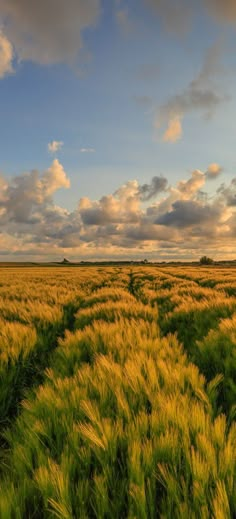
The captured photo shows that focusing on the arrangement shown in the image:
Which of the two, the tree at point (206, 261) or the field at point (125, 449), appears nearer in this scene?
the field at point (125, 449)

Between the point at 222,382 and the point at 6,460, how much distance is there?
172 cm

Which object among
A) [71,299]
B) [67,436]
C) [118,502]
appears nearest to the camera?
[118,502]

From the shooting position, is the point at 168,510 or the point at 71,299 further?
the point at 71,299

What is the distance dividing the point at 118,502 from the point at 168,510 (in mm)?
196

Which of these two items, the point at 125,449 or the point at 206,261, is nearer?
the point at 125,449

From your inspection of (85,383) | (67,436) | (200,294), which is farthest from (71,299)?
(67,436)

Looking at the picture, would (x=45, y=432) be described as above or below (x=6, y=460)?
above

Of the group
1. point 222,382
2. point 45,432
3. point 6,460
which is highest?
point 45,432

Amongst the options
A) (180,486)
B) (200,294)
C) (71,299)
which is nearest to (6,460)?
(180,486)

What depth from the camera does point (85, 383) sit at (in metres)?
2.05

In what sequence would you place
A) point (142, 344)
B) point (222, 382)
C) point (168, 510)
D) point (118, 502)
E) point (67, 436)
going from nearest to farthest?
point (168, 510)
point (118, 502)
point (67, 436)
point (222, 382)
point (142, 344)

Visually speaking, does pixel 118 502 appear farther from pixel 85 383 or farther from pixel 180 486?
pixel 85 383

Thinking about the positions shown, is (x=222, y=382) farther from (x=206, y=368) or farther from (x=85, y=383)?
(x=85, y=383)

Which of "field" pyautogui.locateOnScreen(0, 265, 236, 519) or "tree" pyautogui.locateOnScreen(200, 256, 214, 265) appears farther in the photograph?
"tree" pyautogui.locateOnScreen(200, 256, 214, 265)
